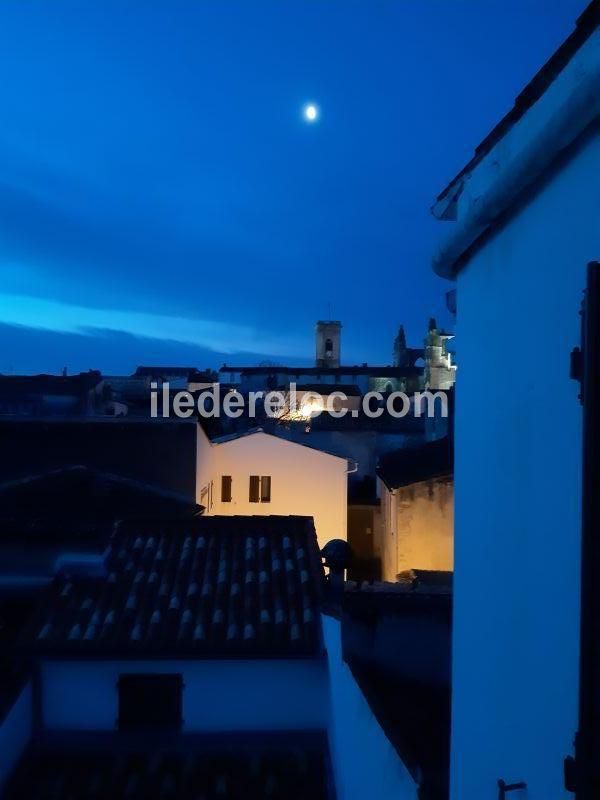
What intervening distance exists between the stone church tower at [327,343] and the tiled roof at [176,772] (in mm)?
57605

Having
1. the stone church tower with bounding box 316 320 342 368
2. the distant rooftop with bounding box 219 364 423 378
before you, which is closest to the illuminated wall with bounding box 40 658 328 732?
the distant rooftop with bounding box 219 364 423 378

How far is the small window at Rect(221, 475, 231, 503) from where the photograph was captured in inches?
729

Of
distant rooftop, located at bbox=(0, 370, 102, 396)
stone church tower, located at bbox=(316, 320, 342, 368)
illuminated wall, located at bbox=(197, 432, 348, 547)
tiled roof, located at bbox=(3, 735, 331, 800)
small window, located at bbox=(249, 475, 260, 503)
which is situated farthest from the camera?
stone church tower, located at bbox=(316, 320, 342, 368)

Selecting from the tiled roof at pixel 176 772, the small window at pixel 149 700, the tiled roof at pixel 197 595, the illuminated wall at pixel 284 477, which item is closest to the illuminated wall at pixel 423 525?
the illuminated wall at pixel 284 477

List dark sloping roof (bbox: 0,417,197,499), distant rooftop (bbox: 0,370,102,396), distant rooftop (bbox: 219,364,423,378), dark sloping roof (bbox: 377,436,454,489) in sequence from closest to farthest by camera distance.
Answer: dark sloping roof (bbox: 377,436,454,489), dark sloping roof (bbox: 0,417,197,499), distant rooftop (bbox: 0,370,102,396), distant rooftop (bbox: 219,364,423,378)

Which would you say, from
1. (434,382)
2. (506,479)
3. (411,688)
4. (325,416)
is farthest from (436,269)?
(434,382)

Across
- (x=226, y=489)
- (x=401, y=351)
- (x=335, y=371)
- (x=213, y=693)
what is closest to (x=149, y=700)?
(x=213, y=693)

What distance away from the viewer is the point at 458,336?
267 cm

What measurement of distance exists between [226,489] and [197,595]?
10.5 metres

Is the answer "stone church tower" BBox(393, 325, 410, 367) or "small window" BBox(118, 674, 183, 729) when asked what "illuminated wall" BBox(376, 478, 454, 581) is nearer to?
"small window" BBox(118, 674, 183, 729)

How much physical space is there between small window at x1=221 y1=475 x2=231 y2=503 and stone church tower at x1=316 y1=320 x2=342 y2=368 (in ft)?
152

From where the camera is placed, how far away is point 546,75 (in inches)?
72.9

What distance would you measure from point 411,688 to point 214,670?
2751 millimetres

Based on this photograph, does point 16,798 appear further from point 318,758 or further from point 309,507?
point 309,507
